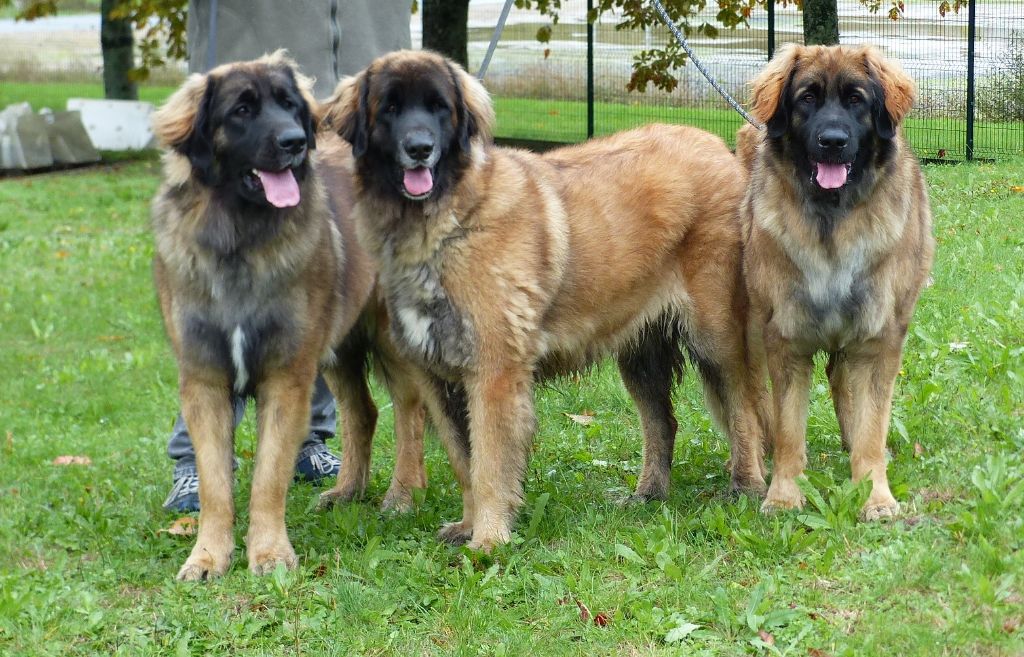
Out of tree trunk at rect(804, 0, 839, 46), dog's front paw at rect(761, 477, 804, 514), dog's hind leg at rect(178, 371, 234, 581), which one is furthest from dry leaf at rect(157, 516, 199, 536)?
tree trunk at rect(804, 0, 839, 46)

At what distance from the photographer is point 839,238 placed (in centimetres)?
460

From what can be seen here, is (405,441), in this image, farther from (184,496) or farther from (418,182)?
(418,182)

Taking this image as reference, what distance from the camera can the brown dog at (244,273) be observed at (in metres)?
4.46

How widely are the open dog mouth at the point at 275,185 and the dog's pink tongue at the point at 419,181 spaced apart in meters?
0.44

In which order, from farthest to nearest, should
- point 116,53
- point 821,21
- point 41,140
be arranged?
point 116,53, point 41,140, point 821,21

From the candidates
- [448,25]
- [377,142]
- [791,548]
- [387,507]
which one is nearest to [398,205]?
[377,142]

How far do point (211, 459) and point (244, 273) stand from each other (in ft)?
2.42

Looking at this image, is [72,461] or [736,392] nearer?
[736,392]

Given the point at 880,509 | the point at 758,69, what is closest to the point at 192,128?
the point at 880,509

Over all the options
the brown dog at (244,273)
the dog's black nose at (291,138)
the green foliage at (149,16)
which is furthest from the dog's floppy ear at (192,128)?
the green foliage at (149,16)

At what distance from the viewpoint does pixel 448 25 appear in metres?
14.3

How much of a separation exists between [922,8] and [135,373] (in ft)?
30.8

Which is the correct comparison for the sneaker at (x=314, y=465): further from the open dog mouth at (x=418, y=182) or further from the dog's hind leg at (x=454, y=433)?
the open dog mouth at (x=418, y=182)

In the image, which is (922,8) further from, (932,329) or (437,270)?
(437,270)
